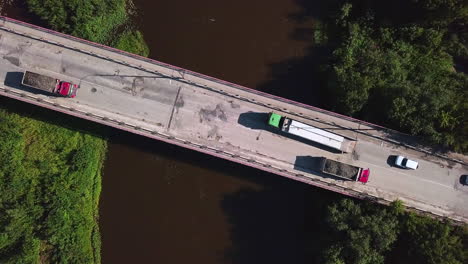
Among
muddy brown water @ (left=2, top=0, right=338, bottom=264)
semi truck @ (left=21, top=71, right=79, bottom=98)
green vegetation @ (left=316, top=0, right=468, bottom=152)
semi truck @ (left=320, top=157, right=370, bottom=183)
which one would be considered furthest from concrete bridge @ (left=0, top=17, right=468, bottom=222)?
muddy brown water @ (left=2, top=0, right=338, bottom=264)

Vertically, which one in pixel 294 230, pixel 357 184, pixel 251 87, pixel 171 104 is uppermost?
pixel 251 87

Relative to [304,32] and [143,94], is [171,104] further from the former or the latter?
[304,32]

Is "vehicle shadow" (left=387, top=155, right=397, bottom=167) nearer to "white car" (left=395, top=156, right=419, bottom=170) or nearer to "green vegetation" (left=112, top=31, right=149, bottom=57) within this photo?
"white car" (left=395, top=156, right=419, bottom=170)

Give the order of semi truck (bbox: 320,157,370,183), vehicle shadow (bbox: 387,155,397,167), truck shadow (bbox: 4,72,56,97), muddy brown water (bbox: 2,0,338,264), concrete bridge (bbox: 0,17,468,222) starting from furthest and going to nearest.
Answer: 1. muddy brown water (bbox: 2,0,338,264)
2. truck shadow (bbox: 4,72,56,97)
3. vehicle shadow (bbox: 387,155,397,167)
4. concrete bridge (bbox: 0,17,468,222)
5. semi truck (bbox: 320,157,370,183)

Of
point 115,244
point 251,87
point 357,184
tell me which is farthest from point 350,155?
point 115,244

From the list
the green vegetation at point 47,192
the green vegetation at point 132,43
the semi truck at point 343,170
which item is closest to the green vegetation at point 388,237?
the semi truck at point 343,170

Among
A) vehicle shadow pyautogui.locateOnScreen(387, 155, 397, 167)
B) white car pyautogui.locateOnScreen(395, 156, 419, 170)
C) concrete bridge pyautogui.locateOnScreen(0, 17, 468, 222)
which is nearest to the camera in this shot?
white car pyautogui.locateOnScreen(395, 156, 419, 170)

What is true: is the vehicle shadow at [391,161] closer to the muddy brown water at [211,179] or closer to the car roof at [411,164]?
the car roof at [411,164]

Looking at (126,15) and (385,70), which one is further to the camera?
(126,15)
